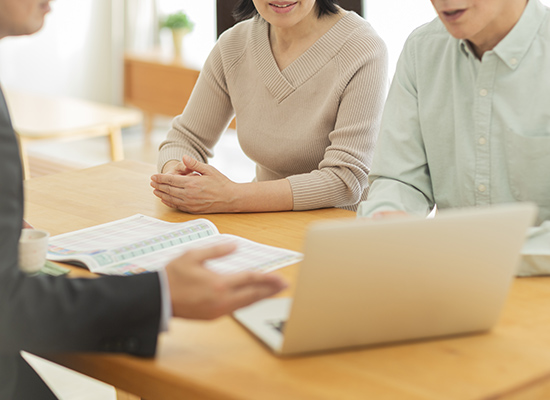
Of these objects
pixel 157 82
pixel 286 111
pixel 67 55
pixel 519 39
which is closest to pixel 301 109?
pixel 286 111

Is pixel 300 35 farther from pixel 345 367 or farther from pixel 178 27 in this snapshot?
pixel 178 27

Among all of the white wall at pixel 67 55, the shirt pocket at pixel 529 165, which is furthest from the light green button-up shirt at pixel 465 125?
the white wall at pixel 67 55

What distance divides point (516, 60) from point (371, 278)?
630mm

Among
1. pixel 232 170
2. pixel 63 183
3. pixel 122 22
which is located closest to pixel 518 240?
pixel 63 183

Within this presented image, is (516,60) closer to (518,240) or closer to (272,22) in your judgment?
(518,240)

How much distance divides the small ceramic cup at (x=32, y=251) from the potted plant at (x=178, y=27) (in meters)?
4.24

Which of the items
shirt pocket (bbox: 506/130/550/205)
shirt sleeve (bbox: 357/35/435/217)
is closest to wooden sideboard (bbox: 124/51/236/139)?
shirt sleeve (bbox: 357/35/435/217)

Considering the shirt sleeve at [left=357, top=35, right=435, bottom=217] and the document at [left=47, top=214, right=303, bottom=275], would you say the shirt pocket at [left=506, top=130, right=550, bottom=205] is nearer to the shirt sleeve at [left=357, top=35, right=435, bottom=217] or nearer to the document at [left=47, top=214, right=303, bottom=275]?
the shirt sleeve at [left=357, top=35, right=435, bottom=217]

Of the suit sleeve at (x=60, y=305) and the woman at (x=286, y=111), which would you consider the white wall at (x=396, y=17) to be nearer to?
the woman at (x=286, y=111)

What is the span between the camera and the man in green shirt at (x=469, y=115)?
128 centimetres

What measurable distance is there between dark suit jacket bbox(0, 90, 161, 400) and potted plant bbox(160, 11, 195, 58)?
4.46 meters

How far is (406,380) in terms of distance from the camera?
85 cm

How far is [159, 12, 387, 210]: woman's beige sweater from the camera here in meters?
1.68

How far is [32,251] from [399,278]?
1.95ft
